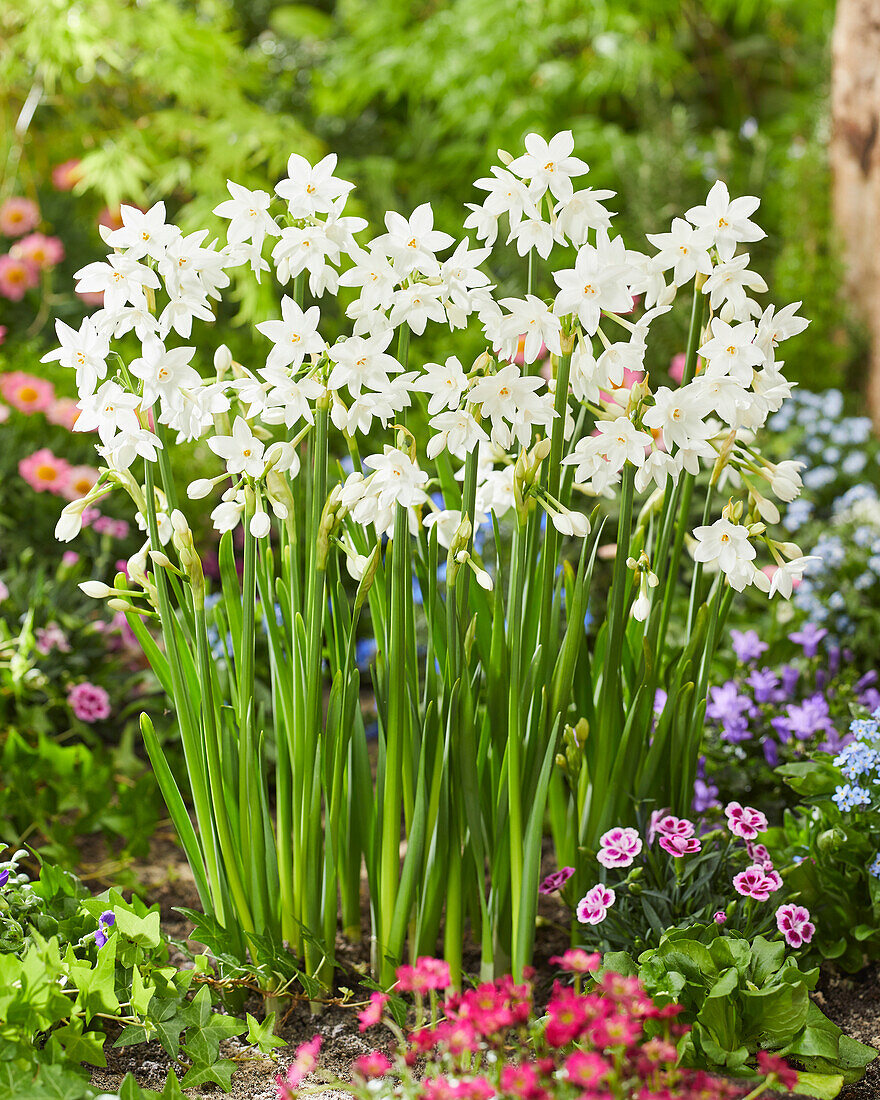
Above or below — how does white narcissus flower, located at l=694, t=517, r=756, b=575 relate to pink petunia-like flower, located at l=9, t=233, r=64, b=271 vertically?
below

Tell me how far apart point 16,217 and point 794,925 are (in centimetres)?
400

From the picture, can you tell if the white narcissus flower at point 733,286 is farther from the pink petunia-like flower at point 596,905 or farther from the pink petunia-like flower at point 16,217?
the pink petunia-like flower at point 16,217

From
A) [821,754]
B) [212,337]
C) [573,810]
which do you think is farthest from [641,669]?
[212,337]

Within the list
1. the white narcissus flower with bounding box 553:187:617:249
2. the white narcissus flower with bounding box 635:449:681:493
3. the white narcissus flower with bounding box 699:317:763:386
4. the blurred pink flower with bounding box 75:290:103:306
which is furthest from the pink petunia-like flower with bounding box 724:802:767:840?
the blurred pink flower with bounding box 75:290:103:306

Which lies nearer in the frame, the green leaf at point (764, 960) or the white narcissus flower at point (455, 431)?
the white narcissus flower at point (455, 431)

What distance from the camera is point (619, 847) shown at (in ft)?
4.76

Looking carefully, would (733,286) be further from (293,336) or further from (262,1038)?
(262,1038)

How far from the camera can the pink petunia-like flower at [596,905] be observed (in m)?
1.42

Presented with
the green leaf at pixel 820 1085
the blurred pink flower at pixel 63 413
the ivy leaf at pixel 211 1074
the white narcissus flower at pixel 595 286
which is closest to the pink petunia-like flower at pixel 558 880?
the green leaf at pixel 820 1085

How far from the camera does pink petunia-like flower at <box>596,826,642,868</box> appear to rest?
1439 millimetres

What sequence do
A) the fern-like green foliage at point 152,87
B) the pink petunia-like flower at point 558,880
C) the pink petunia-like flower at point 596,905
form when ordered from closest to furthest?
the pink petunia-like flower at point 596,905 < the pink petunia-like flower at point 558,880 < the fern-like green foliage at point 152,87

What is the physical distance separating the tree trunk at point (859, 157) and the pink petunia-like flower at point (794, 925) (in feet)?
8.50

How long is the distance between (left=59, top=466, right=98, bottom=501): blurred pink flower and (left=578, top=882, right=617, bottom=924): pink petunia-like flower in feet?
6.09

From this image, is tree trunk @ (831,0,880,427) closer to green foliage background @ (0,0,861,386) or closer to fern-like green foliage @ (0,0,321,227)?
green foliage background @ (0,0,861,386)
